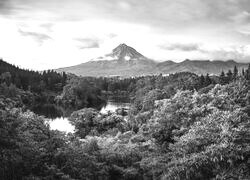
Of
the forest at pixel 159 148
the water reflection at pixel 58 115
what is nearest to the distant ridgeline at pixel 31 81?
the water reflection at pixel 58 115

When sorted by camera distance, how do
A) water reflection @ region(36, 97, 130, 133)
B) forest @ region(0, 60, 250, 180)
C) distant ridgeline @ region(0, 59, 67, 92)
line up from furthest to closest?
1. distant ridgeline @ region(0, 59, 67, 92)
2. water reflection @ region(36, 97, 130, 133)
3. forest @ region(0, 60, 250, 180)

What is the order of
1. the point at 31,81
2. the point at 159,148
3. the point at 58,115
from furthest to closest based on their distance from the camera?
1. the point at 31,81
2. the point at 58,115
3. the point at 159,148

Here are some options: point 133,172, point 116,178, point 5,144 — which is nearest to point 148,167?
point 133,172

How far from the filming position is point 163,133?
1972 centimetres

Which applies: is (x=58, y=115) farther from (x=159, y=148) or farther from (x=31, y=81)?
(x=159, y=148)

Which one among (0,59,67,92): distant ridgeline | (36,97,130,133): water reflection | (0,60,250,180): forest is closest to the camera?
(0,60,250,180): forest

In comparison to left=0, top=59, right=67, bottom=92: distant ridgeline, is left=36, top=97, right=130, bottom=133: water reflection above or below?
below

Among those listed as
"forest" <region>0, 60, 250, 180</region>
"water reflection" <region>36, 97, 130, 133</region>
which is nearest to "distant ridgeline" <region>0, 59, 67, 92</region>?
"water reflection" <region>36, 97, 130, 133</region>

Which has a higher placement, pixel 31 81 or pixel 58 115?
pixel 31 81

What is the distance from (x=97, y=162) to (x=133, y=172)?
7.81 ft

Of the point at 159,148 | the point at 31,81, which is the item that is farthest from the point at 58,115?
the point at 159,148

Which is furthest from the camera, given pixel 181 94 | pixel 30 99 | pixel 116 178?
pixel 30 99

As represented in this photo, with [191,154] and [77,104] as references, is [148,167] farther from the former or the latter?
[77,104]

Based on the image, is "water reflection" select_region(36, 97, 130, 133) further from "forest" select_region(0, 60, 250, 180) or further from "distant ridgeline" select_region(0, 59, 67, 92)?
"forest" select_region(0, 60, 250, 180)
